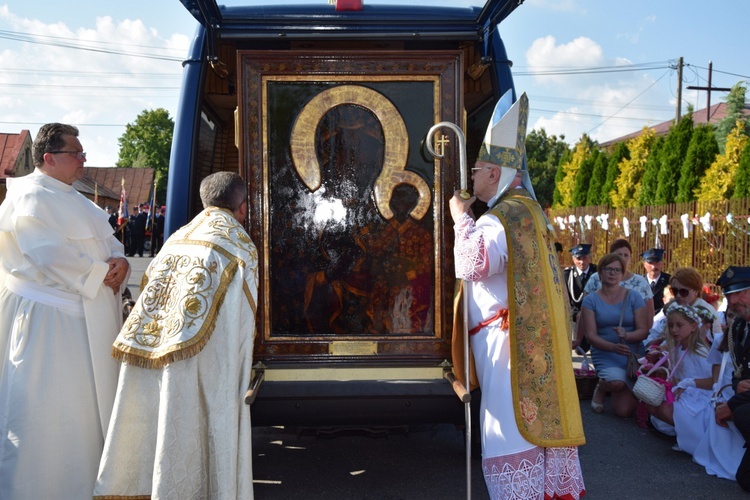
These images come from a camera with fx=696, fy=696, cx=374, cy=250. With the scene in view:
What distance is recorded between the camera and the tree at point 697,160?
16.1 metres

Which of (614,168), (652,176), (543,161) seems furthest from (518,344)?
(543,161)

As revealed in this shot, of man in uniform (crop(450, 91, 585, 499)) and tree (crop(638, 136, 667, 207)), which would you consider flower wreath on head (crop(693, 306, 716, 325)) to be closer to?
man in uniform (crop(450, 91, 585, 499))

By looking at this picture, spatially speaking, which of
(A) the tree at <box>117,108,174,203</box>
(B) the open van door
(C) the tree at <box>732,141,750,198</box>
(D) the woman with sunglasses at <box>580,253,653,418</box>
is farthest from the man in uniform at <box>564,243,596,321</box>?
(A) the tree at <box>117,108,174,203</box>

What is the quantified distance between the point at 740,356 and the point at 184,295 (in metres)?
3.62

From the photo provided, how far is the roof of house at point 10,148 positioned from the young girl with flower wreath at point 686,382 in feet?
118

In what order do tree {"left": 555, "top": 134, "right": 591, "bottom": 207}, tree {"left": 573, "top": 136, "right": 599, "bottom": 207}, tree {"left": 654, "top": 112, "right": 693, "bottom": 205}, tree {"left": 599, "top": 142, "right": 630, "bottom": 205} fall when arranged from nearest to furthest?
tree {"left": 654, "top": 112, "right": 693, "bottom": 205}, tree {"left": 599, "top": 142, "right": 630, "bottom": 205}, tree {"left": 573, "top": 136, "right": 599, "bottom": 207}, tree {"left": 555, "top": 134, "right": 591, "bottom": 207}

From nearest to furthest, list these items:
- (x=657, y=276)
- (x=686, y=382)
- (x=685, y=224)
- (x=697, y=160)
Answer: (x=686, y=382) < (x=657, y=276) < (x=685, y=224) < (x=697, y=160)

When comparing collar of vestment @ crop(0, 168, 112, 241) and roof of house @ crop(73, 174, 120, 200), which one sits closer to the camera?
collar of vestment @ crop(0, 168, 112, 241)

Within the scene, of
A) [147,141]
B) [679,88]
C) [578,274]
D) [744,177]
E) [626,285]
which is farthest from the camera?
[147,141]

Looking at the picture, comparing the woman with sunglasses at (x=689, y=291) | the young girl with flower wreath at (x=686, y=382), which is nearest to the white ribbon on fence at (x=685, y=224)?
the woman with sunglasses at (x=689, y=291)

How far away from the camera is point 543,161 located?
60.1 m

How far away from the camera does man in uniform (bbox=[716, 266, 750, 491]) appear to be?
14.5 feet

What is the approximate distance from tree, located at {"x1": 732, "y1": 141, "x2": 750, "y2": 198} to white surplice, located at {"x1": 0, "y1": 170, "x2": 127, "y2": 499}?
489 inches

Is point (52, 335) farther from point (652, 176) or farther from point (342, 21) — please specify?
point (652, 176)
